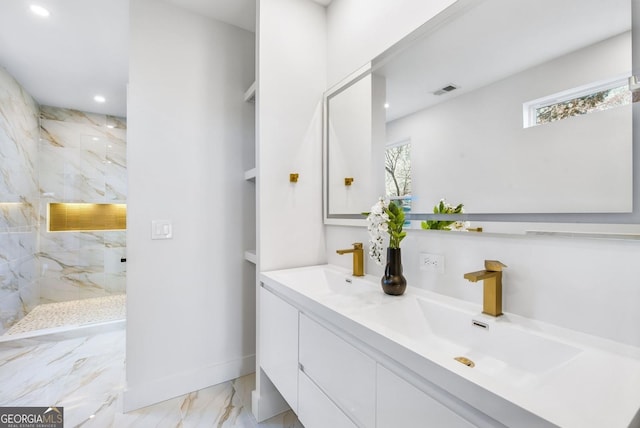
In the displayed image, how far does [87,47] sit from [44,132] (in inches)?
82.6

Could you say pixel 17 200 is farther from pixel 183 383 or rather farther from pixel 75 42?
pixel 183 383

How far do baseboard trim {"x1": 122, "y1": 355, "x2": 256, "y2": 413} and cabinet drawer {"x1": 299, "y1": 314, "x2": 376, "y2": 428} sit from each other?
3.77 feet

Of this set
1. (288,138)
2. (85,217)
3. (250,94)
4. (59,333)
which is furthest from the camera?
(85,217)

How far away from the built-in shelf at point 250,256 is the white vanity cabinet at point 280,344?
0.31m

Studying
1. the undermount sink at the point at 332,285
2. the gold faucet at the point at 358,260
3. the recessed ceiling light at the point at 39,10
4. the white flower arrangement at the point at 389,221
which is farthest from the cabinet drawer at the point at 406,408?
the recessed ceiling light at the point at 39,10

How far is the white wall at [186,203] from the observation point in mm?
1839

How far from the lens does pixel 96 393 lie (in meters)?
1.93

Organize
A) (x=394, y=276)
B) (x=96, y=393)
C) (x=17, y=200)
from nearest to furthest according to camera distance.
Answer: (x=394, y=276) < (x=96, y=393) < (x=17, y=200)

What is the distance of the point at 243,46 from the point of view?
2191 millimetres

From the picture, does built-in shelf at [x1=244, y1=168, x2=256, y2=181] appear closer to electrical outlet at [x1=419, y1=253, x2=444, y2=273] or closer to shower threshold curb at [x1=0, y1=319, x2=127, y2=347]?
electrical outlet at [x1=419, y1=253, x2=444, y2=273]

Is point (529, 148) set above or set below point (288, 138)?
below

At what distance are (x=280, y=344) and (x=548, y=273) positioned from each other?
1.16 m

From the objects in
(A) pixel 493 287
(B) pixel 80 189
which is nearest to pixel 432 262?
(A) pixel 493 287

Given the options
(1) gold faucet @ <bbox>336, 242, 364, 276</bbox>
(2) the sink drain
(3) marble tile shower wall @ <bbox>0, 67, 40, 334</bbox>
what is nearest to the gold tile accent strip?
(3) marble tile shower wall @ <bbox>0, 67, 40, 334</bbox>
